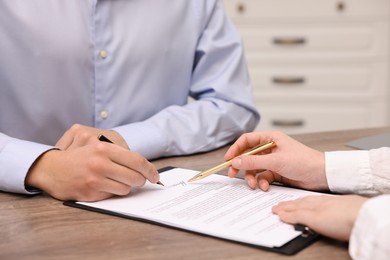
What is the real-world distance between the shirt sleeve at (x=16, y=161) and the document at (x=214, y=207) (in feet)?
0.47

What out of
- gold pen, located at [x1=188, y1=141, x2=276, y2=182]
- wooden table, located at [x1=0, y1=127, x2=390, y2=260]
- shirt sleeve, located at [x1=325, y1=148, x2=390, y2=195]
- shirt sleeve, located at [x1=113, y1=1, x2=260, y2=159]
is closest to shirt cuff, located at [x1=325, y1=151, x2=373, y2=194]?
shirt sleeve, located at [x1=325, y1=148, x2=390, y2=195]

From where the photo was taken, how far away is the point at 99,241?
773 mm

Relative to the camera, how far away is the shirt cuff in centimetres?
95

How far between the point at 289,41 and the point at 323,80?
257 mm

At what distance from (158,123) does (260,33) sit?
1868 mm

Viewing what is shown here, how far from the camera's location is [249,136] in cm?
106

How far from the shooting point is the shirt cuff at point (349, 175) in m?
0.95

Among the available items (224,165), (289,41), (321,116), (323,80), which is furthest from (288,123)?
(224,165)

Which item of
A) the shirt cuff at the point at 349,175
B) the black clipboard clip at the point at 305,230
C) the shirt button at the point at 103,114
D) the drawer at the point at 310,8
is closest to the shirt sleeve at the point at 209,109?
the shirt button at the point at 103,114

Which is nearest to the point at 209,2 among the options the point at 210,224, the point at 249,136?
the point at 249,136

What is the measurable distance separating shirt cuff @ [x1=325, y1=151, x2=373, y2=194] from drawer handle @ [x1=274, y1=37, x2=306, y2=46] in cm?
213

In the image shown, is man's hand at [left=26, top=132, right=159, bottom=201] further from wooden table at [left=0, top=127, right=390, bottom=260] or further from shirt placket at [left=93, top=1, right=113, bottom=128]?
shirt placket at [left=93, top=1, right=113, bottom=128]

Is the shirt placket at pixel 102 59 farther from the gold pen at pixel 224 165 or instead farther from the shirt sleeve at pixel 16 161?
the gold pen at pixel 224 165

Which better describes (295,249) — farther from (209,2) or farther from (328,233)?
(209,2)
